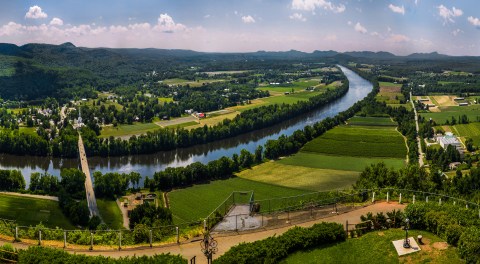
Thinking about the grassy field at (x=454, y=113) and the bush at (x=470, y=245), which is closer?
the bush at (x=470, y=245)

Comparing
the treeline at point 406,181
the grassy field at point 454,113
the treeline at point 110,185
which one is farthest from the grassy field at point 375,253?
the grassy field at point 454,113

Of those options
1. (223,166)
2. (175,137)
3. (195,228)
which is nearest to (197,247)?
(195,228)

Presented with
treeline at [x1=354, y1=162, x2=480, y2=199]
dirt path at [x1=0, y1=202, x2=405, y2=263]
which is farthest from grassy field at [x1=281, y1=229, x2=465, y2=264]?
treeline at [x1=354, y1=162, x2=480, y2=199]

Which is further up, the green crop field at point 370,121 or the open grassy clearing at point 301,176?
the green crop field at point 370,121

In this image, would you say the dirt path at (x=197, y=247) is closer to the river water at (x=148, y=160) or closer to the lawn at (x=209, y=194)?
the lawn at (x=209, y=194)

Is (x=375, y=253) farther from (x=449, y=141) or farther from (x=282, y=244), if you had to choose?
(x=449, y=141)

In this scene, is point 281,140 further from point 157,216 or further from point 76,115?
point 76,115
